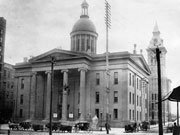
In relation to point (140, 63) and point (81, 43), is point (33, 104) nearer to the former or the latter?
point (81, 43)

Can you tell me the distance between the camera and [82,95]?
58344 mm

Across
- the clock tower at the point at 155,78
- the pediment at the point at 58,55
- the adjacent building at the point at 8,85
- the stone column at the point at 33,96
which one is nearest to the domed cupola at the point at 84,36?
the pediment at the point at 58,55

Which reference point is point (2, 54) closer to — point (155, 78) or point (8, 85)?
point (8, 85)

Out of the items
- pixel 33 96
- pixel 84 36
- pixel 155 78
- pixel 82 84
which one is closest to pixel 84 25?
pixel 84 36

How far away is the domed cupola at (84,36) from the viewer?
2835 inches

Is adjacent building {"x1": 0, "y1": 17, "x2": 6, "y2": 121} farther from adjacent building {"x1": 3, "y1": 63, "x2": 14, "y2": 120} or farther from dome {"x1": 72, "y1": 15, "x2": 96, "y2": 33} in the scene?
dome {"x1": 72, "y1": 15, "x2": 96, "y2": 33}

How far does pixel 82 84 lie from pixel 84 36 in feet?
57.1

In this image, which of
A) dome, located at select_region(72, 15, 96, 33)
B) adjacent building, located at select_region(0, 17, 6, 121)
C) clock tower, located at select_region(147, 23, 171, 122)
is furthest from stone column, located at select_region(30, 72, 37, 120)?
clock tower, located at select_region(147, 23, 171, 122)

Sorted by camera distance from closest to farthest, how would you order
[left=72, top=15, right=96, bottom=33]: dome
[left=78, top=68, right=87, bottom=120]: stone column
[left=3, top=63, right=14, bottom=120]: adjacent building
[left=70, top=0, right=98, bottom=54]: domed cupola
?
1. [left=78, top=68, right=87, bottom=120]: stone column
2. [left=70, top=0, right=98, bottom=54]: domed cupola
3. [left=72, top=15, right=96, bottom=33]: dome
4. [left=3, top=63, right=14, bottom=120]: adjacent building

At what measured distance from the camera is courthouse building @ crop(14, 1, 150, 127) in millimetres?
59438

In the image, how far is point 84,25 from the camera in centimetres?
7250

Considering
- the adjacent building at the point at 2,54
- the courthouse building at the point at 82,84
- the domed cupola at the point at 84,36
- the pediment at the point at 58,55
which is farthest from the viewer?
the domed cupola at the point at 84,36

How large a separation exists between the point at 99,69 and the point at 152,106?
2391 inches

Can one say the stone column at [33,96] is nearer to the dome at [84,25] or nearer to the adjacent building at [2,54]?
the adjacent building at [2,54]
